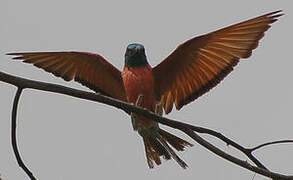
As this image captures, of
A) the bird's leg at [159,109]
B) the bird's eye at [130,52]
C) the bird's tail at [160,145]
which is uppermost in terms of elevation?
the bird's eye at [130,52]

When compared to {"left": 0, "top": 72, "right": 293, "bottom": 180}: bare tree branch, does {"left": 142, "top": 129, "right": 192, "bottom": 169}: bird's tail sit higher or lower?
lower

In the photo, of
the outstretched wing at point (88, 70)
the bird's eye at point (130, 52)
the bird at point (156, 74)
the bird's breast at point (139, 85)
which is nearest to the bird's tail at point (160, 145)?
the bird at point (156, 74)

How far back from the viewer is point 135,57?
6.67 metres

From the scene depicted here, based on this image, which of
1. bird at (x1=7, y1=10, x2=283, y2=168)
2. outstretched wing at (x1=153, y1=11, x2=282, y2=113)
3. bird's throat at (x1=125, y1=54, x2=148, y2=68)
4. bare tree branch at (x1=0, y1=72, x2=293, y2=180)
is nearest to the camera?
bare tree branch at (x1=0, y1=72, x2=293, y2=180)

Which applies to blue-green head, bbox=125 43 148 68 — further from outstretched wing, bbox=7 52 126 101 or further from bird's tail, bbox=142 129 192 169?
bird's tail, bbox=142 129 192 169

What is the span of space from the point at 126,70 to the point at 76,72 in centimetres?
51

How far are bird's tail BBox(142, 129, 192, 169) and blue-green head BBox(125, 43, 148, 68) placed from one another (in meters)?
0.69

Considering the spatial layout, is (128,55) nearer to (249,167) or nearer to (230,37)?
(230,37)

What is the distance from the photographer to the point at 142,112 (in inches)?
151

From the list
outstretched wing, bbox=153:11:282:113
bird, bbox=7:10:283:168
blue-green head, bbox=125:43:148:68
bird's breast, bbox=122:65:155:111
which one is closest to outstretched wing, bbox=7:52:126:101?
bird, bbox=7:10:283:168

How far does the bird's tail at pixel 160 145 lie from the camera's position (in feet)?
21.8

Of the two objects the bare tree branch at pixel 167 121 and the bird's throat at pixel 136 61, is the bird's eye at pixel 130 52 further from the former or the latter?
the bare tree branch at pixel 167 121

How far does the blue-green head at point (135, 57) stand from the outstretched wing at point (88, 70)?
208 mm

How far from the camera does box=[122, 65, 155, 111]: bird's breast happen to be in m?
6.36
